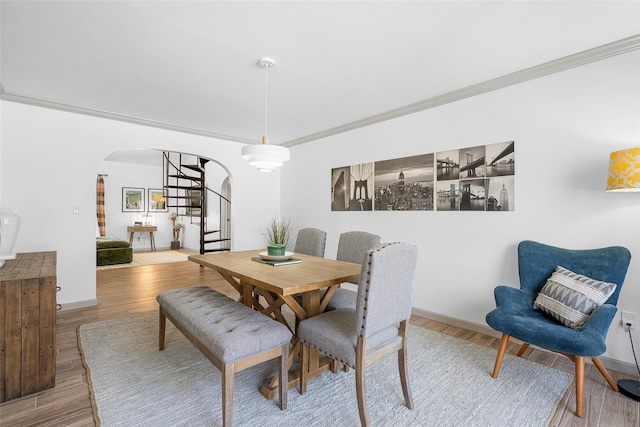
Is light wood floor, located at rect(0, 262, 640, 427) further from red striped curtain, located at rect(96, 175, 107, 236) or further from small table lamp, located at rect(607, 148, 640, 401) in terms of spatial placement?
red striped curtain, located at rect(96, 175, 107, 236)

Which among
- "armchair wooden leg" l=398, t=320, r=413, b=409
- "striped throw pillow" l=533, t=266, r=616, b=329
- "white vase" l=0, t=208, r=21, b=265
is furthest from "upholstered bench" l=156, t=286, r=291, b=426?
"striped throw pillow" l=533, t=266, r=616, b=329

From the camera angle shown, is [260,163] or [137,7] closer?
[137,7]

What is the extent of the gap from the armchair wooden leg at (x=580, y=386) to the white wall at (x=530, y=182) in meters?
0.82

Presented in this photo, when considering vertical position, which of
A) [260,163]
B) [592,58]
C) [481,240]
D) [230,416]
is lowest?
[230,416]

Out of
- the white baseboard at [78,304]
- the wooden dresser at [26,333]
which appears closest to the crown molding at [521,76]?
the wooden dresser at [26,333]

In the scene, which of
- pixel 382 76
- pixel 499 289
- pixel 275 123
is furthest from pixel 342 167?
pixel 499 289

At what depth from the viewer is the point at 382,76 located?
8.84 feet

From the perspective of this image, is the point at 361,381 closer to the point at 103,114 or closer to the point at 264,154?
the point at 264,154

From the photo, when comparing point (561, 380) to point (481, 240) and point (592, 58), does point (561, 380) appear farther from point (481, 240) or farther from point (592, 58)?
point (592, 58)

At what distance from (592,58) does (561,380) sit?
7.89 ft

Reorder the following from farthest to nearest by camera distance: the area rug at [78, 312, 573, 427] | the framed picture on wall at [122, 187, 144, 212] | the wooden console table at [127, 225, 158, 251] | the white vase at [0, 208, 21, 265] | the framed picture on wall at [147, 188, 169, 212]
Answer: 1. the framed picture on wall at [147, 188, 169, 212]
2. the framed picture on wall at [122, 187, 144, 212]
3. the wooden console table at [127, 225, 158, 251]
4. the white vase at [0, 208, 21, 265]
5. the area rug at [78, 312, 573, 427]

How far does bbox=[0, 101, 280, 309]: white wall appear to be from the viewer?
3193 mm

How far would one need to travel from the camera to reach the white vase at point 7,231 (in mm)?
2324

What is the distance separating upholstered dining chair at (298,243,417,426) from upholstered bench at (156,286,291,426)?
0.62 ft
